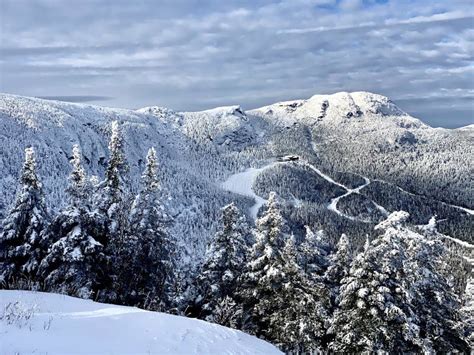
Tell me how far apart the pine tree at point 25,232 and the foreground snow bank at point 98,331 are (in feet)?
27.9

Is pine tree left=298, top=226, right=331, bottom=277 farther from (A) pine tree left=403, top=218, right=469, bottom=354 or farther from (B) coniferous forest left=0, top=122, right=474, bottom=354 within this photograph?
(A) pine tree left=403, top=218, right=469, bottom=354

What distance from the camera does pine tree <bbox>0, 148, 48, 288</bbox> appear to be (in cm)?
2341

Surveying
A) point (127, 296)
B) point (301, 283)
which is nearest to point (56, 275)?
point (127, 296)

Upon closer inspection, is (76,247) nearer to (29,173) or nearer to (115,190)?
(115,190)

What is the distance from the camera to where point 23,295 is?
15133 mm

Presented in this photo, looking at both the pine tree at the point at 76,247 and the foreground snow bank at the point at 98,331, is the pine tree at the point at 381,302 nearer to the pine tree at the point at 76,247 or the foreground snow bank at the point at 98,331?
the foreground snow bank at the point at 98,331

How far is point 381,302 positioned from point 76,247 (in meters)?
15.5

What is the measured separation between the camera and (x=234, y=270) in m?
27.0

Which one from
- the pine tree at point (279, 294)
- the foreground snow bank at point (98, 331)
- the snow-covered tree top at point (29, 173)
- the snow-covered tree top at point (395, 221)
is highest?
the snow-covered tree top at point (29, 173)

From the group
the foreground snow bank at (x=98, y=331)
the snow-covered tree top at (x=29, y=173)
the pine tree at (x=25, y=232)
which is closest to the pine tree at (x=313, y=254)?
the foreground snow bank at (x=98, y=331)

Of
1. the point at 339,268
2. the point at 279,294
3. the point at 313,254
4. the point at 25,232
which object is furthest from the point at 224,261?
the point at 25,232

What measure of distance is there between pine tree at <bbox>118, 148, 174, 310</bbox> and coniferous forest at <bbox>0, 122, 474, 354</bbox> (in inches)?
2.3

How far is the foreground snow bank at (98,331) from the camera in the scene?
9.88 meters

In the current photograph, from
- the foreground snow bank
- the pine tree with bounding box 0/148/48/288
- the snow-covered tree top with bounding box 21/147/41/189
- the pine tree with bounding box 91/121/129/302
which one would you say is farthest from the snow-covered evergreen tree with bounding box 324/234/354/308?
the snow-covered tree top with bounding box 21/147/41/189
